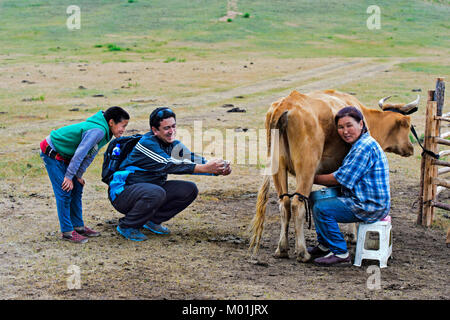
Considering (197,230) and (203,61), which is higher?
(203,61)

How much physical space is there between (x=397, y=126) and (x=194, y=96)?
1064 centimetres

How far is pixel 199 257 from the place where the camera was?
5754 mm

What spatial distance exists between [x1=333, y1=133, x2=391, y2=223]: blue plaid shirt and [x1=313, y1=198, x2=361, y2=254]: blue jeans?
89 mm

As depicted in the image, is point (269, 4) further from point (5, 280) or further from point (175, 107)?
point (5, 280)

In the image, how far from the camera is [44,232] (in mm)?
6480

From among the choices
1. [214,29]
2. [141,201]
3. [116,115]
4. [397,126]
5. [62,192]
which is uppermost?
[214,29]

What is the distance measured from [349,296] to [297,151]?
156 centimetres

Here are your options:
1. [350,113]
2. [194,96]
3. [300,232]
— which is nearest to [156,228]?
[300,232]
